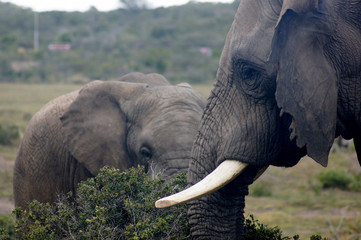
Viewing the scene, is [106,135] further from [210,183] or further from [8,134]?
[8,134]

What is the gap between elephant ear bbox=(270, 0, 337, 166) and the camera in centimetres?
237

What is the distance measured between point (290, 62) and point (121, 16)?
43.8m

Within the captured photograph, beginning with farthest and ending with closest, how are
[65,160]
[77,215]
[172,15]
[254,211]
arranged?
1. [172,15]
2. [254,211]
3. [65,160]
4. [77,215]

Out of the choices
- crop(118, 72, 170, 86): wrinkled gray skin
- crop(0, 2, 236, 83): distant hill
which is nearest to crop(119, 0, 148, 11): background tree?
crop(0, 2, 236, 83): distant hill

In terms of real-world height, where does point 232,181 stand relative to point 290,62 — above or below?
below

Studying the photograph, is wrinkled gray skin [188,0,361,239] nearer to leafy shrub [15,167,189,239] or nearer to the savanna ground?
leafy shrub [15,167,189,239]

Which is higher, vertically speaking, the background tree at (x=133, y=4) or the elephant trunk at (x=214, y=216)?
the elephant trunk at (x=214, y=216)

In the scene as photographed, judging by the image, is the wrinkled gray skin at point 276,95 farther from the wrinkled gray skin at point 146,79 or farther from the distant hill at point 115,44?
the distant hill at point 115,44

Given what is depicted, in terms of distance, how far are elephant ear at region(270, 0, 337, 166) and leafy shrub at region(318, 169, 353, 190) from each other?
5658 millimetres

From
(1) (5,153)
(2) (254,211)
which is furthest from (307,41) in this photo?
(1) (5,153)

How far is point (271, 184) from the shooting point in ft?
27.2

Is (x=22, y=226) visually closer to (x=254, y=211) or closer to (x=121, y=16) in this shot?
(x=254, y=211)

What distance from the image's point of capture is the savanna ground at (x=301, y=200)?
5.91m

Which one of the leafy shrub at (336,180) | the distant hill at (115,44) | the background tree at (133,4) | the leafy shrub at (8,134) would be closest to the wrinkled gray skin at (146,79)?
the leafy shrub at (336,180)
